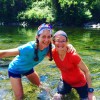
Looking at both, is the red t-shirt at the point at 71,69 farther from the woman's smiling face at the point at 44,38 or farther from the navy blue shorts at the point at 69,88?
the woman's smiling face at the point at 44,38

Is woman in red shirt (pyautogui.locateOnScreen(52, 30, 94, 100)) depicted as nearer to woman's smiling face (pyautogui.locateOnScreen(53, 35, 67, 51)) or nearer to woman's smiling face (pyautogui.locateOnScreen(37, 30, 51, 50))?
woman's smiling face (pyautogui.locateOnScreen(53, 35, 67, 51))

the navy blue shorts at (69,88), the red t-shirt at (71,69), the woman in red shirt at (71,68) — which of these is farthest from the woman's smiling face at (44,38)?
the navy blue shorts at (69,88)

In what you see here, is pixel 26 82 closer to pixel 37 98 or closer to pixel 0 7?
pixel 37 98

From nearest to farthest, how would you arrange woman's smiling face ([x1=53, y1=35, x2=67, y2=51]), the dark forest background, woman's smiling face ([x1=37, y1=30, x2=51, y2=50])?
woman's smiling face ([x1=53, y1=35, x2=67, y2=51]), woman's smiling face ([x1=37, y1=30, x2=51, y2=50]), the dark forest background

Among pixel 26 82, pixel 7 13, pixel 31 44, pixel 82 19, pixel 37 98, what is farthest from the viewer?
pixel 7 13

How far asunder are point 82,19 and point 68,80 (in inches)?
1973

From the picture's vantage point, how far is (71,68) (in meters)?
6.68

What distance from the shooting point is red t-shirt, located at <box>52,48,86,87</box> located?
6.48m

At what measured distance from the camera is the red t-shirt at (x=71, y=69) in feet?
21.3

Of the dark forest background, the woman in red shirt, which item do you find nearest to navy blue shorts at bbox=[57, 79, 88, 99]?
the woman in red shirt

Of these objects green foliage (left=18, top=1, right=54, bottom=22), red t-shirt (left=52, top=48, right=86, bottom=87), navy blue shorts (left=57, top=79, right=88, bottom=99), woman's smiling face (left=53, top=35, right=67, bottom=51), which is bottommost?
navy blue shorts (left=57, top=79, right=88, bottom=99)

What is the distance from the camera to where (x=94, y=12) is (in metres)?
59.6

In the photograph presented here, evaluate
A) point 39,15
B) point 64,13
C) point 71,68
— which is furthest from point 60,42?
point 39,15

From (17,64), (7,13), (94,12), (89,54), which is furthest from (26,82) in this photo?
(7,13)
